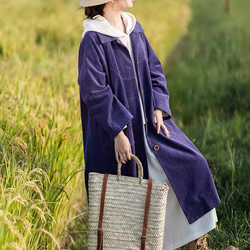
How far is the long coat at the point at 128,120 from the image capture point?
2143 mm

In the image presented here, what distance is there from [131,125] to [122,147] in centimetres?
12

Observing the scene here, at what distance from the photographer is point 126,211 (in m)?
2.12

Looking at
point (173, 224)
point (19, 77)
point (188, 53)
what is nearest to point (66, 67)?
point (19, 77)

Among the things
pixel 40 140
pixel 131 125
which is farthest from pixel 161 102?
pixel 40 140

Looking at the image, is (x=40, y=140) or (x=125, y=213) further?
(x=40, y=140)

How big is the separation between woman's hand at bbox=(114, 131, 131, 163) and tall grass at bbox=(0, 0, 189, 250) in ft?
0.99

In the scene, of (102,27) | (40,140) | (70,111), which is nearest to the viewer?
(102,27)

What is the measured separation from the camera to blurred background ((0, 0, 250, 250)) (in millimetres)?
2385

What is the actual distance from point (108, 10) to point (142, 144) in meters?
0.59

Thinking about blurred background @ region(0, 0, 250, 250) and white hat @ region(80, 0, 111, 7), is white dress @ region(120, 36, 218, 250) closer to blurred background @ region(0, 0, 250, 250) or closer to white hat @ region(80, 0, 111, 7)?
white hat @ region(80, 0, 111, 7)

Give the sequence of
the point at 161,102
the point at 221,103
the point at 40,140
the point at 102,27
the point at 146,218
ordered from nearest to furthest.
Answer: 1. the point at 146,218
2. the point at 102,27
3. the point at 161,102
4. the point at 40,140
5. the point at 221,103

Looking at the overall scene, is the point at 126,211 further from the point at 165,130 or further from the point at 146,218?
the point at 165,130

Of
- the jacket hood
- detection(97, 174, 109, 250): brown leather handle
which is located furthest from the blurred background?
the jacket hood

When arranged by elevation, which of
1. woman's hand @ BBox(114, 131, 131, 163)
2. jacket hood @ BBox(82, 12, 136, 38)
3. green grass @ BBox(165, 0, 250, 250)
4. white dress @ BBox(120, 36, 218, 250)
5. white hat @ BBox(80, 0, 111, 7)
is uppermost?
white hat @ BBox(80, 0, 111, 7)
